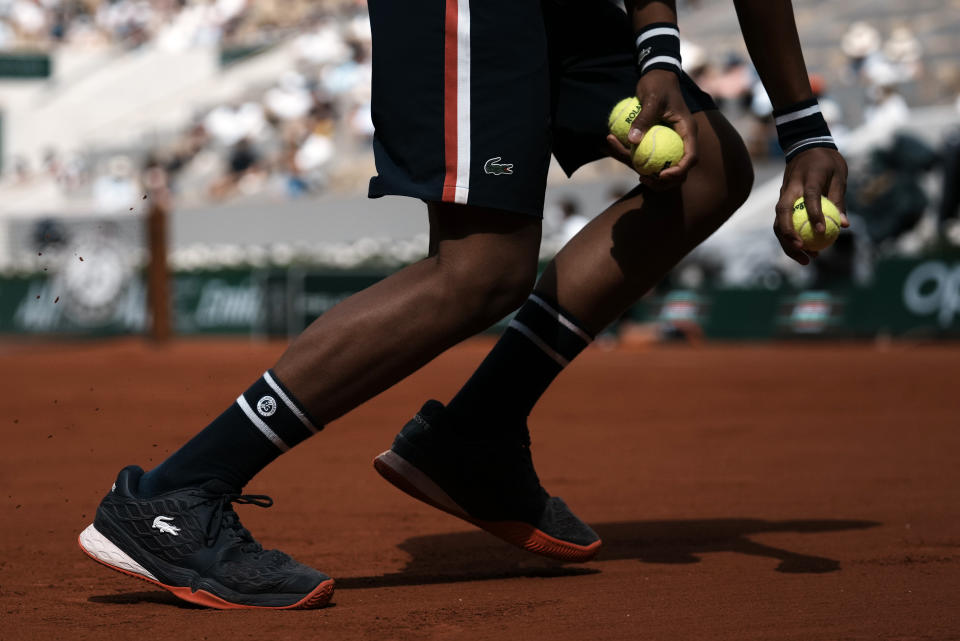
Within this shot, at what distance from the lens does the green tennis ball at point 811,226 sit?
2.65m

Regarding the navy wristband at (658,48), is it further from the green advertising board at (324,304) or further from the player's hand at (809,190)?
the green advertising board at (324,304)

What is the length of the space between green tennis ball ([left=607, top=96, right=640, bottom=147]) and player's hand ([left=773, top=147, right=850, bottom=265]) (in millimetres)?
340

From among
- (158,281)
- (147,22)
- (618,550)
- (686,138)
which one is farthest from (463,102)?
(147,22)

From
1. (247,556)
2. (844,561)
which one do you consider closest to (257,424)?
(247,556)

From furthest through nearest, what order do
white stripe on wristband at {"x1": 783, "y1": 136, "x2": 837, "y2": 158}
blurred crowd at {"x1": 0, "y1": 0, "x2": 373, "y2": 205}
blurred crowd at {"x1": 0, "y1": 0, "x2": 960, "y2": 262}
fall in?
1. blurred crowd at {"x1": 0, "y1": 0, "x2": 373, "y2": 205}
2. blurred crowd at {"x1": 0, "y1": 0, "x2": 960, "y2": 262}
3. white stripe on wristband at {"x1": 783, "y1": 136, "x2": 837, "y2": 158}

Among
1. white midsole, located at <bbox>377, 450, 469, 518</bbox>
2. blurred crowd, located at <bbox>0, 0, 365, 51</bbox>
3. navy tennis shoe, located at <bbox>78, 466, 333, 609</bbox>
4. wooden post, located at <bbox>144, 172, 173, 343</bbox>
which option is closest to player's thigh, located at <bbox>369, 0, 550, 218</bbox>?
white midsole, located at <bbox>377, 450, 469, 518</bbox>

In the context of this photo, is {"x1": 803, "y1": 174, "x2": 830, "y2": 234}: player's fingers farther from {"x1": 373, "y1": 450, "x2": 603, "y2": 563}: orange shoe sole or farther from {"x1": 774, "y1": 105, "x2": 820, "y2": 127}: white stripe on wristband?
{"x1": 373, "y1": 450, "x2": 603, "y2": 563}: orange shoe sole

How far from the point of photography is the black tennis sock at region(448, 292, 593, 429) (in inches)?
120

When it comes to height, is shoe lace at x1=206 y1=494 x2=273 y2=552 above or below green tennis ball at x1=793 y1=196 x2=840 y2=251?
below

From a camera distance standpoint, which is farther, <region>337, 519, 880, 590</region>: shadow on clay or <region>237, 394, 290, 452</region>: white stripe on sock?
<region>337, 519, 880, 590</region>: shadow on clay

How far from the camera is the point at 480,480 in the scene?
2.99 meters

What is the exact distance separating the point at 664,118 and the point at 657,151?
0.30 feet

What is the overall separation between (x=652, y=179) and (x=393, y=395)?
6.23 meters

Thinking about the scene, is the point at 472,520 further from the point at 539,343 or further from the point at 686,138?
the point at 686,138
